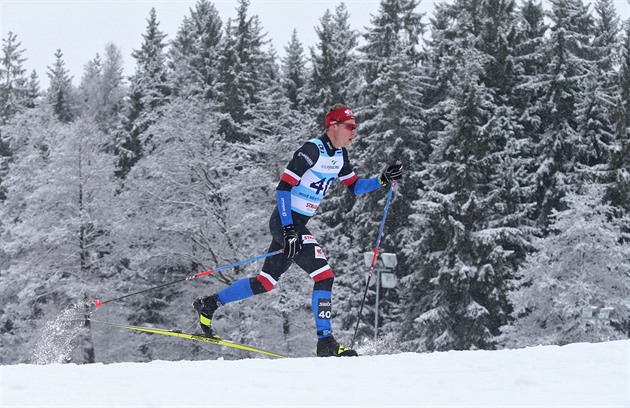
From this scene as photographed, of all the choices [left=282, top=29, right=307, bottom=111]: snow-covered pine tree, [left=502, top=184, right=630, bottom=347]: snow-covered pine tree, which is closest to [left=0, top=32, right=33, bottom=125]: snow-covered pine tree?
[left=282, top=29, right=307, bottom=111]: snow-covered pine tree

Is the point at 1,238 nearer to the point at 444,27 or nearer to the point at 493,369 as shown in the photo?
the point at 444,27

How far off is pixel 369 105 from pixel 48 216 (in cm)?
1640

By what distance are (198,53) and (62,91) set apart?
52.1ft

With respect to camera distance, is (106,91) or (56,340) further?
(106,91)

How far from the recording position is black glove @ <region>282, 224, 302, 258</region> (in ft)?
19.9

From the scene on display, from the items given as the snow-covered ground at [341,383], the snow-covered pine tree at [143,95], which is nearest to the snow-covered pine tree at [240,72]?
the snow-covered pine tree at [143,95]

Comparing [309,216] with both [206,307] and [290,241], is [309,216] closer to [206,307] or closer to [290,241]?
[290,241]

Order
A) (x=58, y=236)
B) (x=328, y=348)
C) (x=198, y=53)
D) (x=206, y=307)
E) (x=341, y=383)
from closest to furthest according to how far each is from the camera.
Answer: (x=341, y=383), (x=328, y=348), (x=206, y=307), (x=58, y=236), (x=198, y=53)

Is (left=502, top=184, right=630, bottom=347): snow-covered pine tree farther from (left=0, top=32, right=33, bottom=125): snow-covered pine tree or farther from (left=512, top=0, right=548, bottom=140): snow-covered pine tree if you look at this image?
(left=0, top=32, right=33, bottom=125): snow-covered pine tree

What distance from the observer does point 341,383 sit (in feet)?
12.7

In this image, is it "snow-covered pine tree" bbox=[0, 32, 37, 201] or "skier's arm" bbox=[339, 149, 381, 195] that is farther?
"snow-covered pine tree" bbox=[0, 32, 37, 201]

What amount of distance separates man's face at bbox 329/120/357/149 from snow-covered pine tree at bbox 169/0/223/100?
32836 mm

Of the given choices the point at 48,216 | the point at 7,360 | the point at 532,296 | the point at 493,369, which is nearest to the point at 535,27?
the point at 532,296

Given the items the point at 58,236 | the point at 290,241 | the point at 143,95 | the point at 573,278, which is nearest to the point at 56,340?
the point at 58,236
